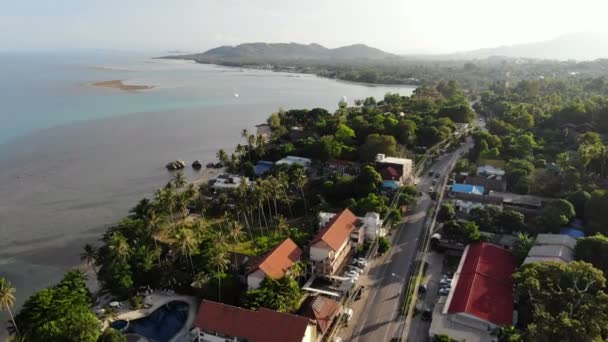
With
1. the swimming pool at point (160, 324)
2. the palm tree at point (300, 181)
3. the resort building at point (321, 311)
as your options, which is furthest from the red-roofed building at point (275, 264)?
the palm tree at point (300, 181)

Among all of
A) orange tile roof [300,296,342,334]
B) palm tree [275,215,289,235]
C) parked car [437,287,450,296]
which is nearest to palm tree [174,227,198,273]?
palm tree [275,215,289,235]

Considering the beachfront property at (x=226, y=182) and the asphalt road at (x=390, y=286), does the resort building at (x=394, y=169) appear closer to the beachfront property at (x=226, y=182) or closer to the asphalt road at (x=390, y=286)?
the asphalt road at (x=390, y=286)

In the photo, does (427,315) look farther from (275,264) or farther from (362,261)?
(275,264)

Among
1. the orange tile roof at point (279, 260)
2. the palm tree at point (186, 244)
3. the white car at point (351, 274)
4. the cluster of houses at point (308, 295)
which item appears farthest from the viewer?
the white car at point (351, 274)

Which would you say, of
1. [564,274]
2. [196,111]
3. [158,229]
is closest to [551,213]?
[564,274]

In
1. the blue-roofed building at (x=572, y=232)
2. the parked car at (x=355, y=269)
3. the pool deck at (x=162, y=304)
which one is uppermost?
the blue-roofed building at (x=572, y=232)

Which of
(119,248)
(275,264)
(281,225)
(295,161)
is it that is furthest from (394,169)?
(119,248)
